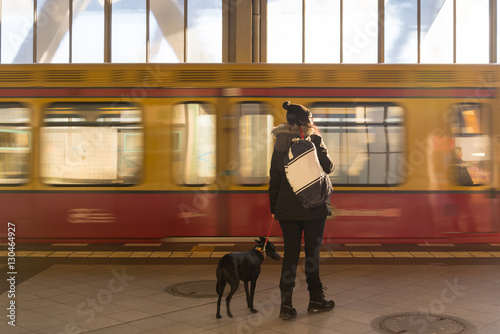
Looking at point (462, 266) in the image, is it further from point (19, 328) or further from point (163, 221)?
point (19, 328)

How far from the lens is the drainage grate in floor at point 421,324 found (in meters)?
4.98

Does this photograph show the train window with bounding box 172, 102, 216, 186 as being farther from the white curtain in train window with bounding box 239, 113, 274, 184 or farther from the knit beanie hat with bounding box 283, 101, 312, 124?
the knit beanie hat with bounding box 283, 101, 312, 124

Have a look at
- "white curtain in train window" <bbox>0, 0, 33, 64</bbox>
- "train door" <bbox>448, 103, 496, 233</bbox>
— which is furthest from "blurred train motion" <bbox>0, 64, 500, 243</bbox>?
"white curtain in train window" <bbox>0, 0, 33, 64</bbox>

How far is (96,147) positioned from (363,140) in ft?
13.2

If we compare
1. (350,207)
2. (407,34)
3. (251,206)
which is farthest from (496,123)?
(407,34)

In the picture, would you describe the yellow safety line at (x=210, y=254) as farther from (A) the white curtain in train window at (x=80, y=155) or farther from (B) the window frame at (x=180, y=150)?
(A) the white curtain in train window at (x=80, y=155)

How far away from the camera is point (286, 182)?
5.41 meters

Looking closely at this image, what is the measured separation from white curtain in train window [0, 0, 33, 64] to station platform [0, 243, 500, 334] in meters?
10.1

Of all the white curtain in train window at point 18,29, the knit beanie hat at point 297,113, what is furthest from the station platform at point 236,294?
the white curtain in train window at point 18,29

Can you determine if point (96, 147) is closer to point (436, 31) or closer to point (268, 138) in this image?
point (268, 138)

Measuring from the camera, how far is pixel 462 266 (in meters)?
7.85

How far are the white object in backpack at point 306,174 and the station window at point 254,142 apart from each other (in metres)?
3.02

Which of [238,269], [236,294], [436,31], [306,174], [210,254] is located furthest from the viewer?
[436,31]

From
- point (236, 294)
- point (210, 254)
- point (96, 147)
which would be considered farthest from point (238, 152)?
point (236, 294)
